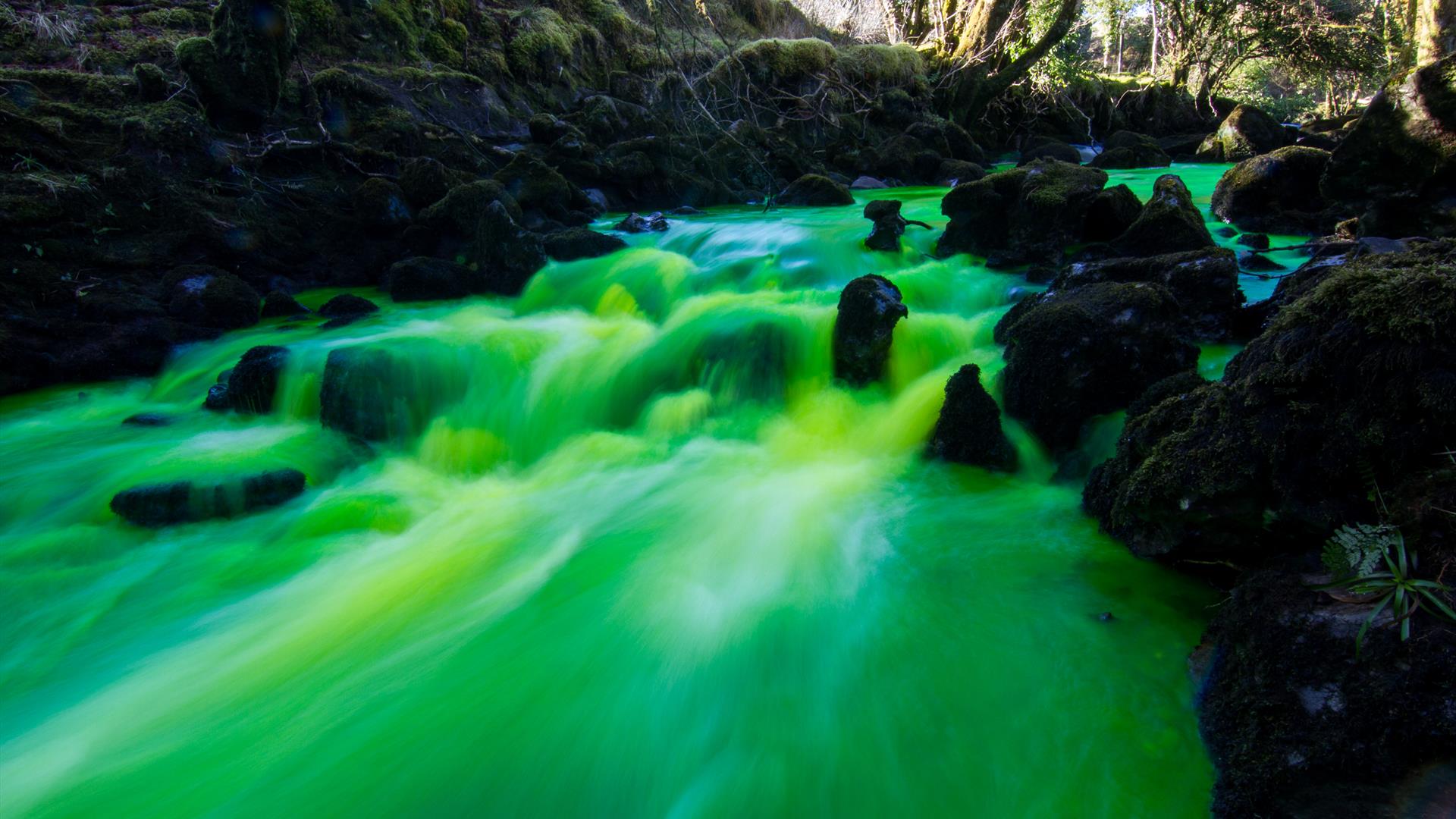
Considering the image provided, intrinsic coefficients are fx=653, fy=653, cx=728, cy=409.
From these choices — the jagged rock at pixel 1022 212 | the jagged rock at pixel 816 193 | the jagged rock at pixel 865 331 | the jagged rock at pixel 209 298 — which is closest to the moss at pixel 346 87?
the jagged rock at pixel 209 298

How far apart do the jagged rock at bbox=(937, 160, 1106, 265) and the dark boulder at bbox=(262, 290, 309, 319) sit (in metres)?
7.95

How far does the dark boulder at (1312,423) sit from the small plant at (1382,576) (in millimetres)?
196

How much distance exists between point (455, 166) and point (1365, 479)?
1230cm

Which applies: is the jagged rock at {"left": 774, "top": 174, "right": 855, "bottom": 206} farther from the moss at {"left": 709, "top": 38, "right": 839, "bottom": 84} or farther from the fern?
the fern

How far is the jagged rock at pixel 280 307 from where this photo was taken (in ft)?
25.6

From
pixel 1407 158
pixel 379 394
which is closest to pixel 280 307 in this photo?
pixel 379 394

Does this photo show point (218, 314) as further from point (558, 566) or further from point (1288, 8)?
point (1288, 8)

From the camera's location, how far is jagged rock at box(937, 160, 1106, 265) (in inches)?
283

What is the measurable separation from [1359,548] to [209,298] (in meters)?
9.53

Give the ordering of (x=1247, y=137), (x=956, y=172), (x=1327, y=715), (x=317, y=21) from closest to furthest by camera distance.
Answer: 1. (x=1327, y=715)
2. (x=317, y=21)
3. (x=956, y=172)
4. (x=1247, y=137)

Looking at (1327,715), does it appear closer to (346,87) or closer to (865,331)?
(865,331)

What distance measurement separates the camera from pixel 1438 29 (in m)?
10.6

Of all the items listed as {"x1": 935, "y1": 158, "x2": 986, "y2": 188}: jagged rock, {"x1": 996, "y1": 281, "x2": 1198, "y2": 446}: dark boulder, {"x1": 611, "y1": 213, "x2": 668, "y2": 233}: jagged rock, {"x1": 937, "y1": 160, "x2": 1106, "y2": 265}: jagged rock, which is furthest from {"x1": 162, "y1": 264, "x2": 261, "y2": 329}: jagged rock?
{"x1": 935, "y1": 158, "x2": 986, "y2": 188}: jagged rock

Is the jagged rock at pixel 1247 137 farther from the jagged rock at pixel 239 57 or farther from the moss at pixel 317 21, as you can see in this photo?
the moss at pixel 317 21
